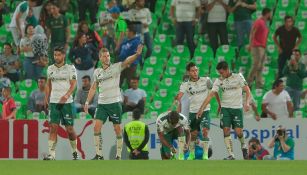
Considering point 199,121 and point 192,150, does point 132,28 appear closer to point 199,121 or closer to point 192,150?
point 199,121

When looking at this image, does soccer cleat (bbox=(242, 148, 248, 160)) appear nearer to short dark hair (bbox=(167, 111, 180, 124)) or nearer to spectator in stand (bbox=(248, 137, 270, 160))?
spectator in stand (bbox=(248, 137, 270, 160))

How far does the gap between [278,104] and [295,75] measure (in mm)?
1826

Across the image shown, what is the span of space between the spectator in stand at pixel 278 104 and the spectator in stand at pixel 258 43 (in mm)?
2434

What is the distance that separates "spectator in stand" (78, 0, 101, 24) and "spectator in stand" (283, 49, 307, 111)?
575cm

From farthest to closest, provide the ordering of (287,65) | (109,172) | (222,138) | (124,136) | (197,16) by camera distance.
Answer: (197,16)
(287,65)
(222,138)
(124,136)
(109,172)

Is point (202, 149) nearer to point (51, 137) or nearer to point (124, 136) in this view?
point (124, 136)

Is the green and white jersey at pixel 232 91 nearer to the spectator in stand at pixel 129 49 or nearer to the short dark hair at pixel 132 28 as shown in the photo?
the spectator in stand at pixel 129 49

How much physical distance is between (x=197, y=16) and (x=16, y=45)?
188 inches

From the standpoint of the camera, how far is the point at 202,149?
2236 cm

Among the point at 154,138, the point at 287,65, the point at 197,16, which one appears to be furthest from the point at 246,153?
the point at 197,16

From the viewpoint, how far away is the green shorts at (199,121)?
70.4 ft

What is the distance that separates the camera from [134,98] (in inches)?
977

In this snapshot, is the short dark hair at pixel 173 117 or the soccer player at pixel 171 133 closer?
the short dark hair at pixel 173 117

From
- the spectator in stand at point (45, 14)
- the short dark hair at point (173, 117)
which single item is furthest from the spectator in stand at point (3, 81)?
the short dark hair at point (173, 117)
